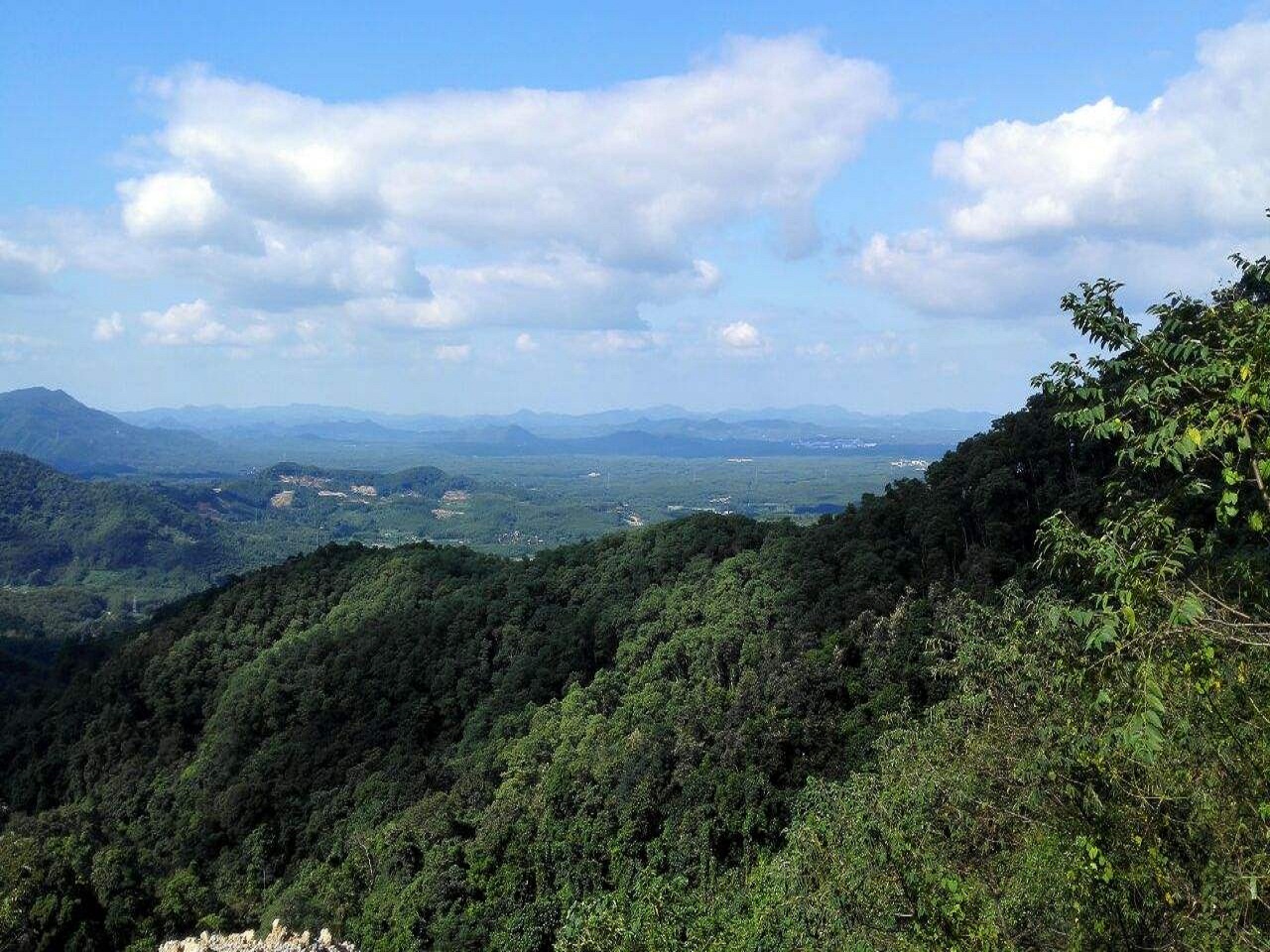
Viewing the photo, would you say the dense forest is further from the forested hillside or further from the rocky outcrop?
the forested hillside

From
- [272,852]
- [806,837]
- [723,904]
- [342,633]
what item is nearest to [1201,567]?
[806,837]

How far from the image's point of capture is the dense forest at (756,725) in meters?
5.15

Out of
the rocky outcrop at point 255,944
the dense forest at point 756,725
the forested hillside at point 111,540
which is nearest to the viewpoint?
the dense forest at point 756,725

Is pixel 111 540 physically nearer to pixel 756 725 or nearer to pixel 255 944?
pixel 255 944

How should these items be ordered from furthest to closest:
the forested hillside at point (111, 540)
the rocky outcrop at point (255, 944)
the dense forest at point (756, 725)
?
the forested hillside at point (111, 540) < the rocky outcrop at point (255, 944) < the dense forest at point (756, 725)

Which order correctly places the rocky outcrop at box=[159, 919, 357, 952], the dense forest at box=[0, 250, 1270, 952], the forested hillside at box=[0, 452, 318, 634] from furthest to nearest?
the forested hillside at box=[0, 452, 318, 634] < the rocky outcrop at box=[159, 919, 357, 952] < the dense forest at box=[0, 250, 1270, 952]

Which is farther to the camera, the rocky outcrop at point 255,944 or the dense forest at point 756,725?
the rocky outcrop at point 255,944

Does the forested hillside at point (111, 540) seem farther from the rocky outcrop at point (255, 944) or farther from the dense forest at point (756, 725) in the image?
the rocky outcrop at point (255, 944)

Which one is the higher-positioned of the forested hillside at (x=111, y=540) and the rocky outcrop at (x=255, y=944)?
the rocky outcrop at (x=255, y=944)

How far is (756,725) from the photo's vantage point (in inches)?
876

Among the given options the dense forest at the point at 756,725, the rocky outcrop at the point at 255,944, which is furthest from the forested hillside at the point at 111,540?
the rocky outcrop at the point at 255,944

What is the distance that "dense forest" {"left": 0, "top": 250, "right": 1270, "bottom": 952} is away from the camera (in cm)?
515

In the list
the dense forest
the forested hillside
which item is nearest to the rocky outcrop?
the dense forest

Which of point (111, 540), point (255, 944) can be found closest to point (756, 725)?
point (255, 944)
